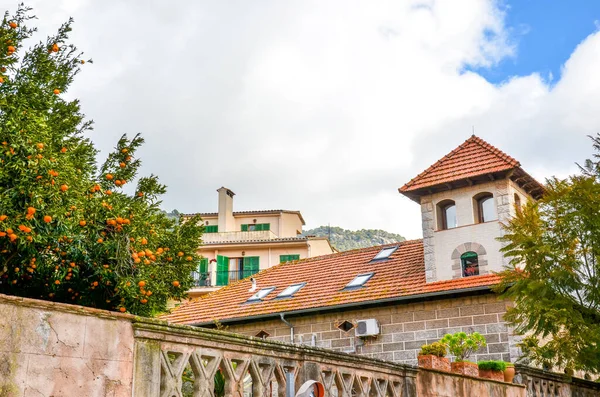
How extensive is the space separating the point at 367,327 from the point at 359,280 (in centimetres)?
229

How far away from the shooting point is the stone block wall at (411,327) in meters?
18.2

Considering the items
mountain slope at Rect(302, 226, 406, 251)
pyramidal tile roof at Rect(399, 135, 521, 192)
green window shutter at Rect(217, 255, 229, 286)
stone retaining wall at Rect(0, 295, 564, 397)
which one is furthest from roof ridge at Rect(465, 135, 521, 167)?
mountain slope at Rect(302, 226, 406, 251)

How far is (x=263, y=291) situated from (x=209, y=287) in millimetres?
20600

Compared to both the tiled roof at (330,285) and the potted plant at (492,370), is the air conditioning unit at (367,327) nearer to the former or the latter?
the tiled roof at (330,285)

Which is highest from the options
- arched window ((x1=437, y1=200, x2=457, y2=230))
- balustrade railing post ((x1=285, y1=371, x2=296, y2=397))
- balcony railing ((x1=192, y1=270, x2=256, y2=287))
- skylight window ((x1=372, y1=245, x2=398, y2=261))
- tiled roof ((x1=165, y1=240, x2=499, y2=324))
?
balcony railing ((x1=192, y1=270, x2=256, y2=287))

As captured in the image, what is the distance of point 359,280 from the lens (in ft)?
71.2

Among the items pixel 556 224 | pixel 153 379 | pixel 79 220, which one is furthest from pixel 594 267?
pixel 153 379

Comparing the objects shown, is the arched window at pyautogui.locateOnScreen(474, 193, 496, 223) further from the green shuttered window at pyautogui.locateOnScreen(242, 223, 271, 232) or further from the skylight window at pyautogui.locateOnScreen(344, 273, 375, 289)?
the green shuttered window at pyautogui.locateOnScreen(242, 223, 271, 232)

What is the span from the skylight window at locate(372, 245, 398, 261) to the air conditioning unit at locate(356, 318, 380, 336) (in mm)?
3872

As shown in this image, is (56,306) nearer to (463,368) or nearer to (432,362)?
(432,362)

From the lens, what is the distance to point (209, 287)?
43688mm

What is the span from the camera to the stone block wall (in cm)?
1819

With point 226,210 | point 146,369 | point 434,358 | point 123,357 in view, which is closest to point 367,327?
point 434,358

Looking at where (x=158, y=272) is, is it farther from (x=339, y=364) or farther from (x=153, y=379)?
(x=153, y=379)
